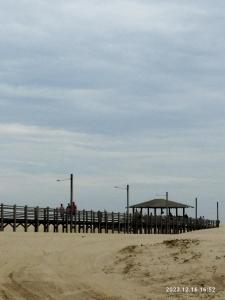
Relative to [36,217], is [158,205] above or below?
above

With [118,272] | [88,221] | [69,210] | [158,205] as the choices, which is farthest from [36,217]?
[158,205]

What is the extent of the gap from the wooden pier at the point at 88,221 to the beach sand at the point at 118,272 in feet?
55.5

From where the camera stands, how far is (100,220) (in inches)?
1745

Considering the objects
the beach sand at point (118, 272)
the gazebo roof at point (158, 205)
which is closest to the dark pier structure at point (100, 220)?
the gazebo roof at point (158, 205)

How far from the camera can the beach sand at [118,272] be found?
37.5 feet

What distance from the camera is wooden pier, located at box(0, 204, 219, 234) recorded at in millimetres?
34281

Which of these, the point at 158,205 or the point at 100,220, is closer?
the point at 100,220

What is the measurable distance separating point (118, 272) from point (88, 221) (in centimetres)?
2989

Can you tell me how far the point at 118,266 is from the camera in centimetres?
1370

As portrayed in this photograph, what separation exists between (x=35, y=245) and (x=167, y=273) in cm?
659

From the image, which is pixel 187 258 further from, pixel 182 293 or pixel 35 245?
pixel 35 245

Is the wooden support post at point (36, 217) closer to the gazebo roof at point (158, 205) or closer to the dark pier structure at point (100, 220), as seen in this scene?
the dark pier structure at point (100, 220)

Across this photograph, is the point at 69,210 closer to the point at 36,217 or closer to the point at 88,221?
the point at 88,221

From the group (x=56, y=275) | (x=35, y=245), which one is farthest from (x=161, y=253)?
(x=35, y=245)
